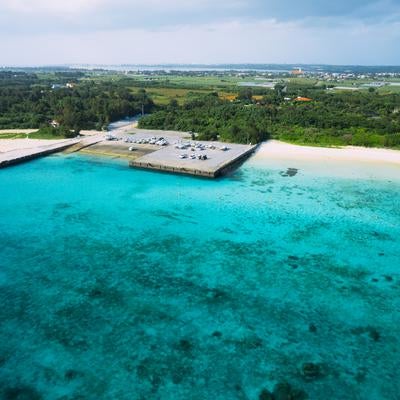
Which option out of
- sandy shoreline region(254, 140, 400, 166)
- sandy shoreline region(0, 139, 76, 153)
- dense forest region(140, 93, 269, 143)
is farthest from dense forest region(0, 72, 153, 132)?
sandy shoreline region(254, 140, 400, 166)

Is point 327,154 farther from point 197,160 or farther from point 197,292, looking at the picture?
point 197,292

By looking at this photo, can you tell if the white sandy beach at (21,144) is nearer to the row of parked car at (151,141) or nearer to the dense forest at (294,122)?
the row of parked car at (151,141)

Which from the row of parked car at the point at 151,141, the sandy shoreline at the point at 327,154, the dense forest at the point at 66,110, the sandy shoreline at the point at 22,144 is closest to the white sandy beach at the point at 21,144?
the sandy shoreline at the point at 22,144

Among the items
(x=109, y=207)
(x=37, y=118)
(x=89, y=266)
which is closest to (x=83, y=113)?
(x=37, y=118)

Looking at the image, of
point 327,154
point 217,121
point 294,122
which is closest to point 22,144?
Answer: point 217,121

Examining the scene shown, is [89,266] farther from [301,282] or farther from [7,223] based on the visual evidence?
[301,282]
